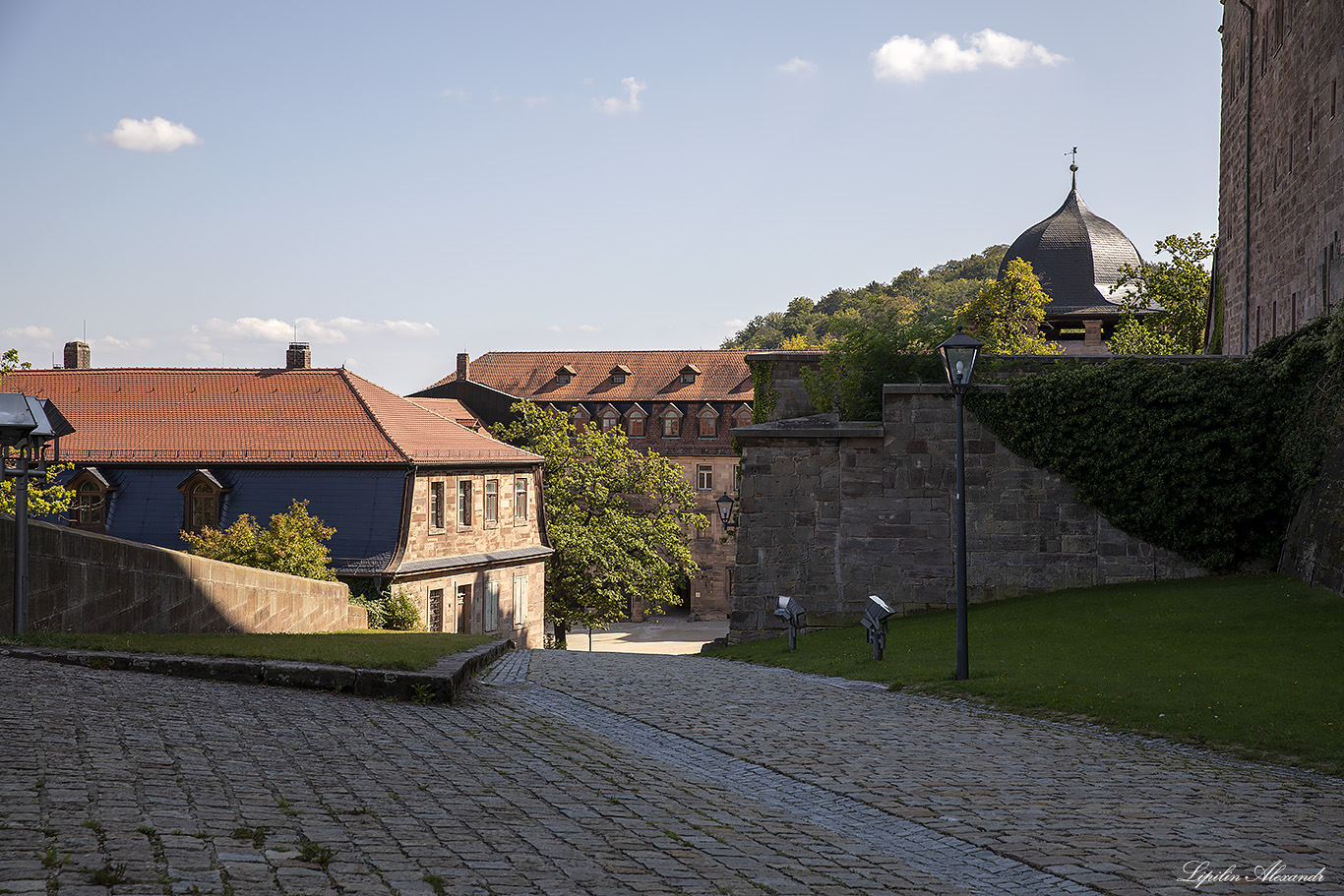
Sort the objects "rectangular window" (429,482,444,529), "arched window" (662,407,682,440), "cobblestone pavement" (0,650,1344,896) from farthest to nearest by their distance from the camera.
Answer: "arched window" (662,407,682,440) < "rectangular window" (429,482,444,529) < "cobblestone pavement" (0,650,1344,896)

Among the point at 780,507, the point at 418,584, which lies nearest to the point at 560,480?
the point at 418,584

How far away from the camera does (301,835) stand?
4.62 m


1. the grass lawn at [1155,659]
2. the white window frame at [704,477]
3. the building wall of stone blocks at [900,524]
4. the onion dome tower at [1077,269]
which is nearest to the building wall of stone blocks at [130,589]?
the grass lawn at [1155,659]

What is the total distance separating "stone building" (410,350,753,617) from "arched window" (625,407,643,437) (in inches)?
2.2

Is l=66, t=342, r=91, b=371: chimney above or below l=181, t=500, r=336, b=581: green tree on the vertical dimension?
above

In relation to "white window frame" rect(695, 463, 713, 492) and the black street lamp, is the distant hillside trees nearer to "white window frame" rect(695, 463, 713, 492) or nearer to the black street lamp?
"white window frame" rect(695, 463, 713, 492)

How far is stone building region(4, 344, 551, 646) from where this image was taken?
1220 inches

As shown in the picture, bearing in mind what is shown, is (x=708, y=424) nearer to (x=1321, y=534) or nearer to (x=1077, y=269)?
(x=1077, y=269)

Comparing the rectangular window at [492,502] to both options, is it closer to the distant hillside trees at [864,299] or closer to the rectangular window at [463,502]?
the rectangular window at [463,502]

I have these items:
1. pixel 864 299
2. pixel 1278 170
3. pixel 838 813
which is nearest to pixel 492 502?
pixel 1278 170

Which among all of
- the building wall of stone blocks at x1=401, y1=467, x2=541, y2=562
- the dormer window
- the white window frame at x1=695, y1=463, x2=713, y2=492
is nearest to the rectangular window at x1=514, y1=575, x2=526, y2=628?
the building wall of stone blocks at x1=401, y1=467, x2=541, y2=562

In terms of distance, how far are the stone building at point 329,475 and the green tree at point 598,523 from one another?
3456 mm

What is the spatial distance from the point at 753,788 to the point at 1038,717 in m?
4.14

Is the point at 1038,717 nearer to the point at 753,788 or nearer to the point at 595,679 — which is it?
the point at 753,788
